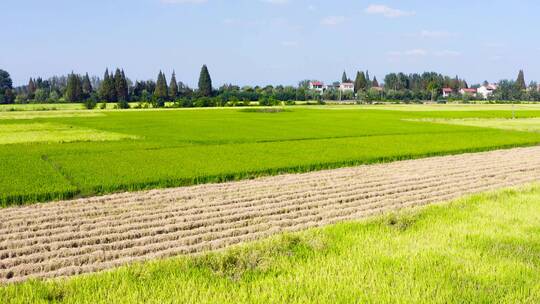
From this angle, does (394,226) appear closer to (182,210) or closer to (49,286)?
(182,210)

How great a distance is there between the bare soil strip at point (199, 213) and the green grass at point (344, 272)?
3.00 feet

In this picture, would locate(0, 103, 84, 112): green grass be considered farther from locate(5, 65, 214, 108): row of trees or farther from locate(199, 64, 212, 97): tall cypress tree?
locate(199, 64, 212, 97): tall cypress tree

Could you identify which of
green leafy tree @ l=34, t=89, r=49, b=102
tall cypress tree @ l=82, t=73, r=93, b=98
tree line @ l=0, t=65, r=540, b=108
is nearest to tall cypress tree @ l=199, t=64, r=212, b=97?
tree line @ l=0, t=65, r=540, b=108

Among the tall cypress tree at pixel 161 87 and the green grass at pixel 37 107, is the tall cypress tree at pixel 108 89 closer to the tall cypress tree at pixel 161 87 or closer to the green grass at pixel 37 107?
the tall cypress tree at pixel 161 87

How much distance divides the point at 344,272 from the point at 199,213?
4.82 m

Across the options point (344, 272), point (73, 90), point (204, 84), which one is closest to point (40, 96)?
point (73, 90)

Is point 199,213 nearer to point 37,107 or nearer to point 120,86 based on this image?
point 37,107

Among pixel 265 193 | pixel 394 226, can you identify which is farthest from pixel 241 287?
pixel 265 193

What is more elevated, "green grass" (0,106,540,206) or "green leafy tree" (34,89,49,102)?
"green leafy tree" (34,89,49,102)

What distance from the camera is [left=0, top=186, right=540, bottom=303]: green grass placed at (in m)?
5.81

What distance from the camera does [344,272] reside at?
6547 millimetres

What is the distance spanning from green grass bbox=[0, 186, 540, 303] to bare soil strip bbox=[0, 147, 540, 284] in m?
0.91

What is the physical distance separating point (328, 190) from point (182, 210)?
431 cm

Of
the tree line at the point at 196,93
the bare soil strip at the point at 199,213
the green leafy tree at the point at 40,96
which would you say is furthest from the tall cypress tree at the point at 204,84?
the bare soil strip at the point at 199,213
